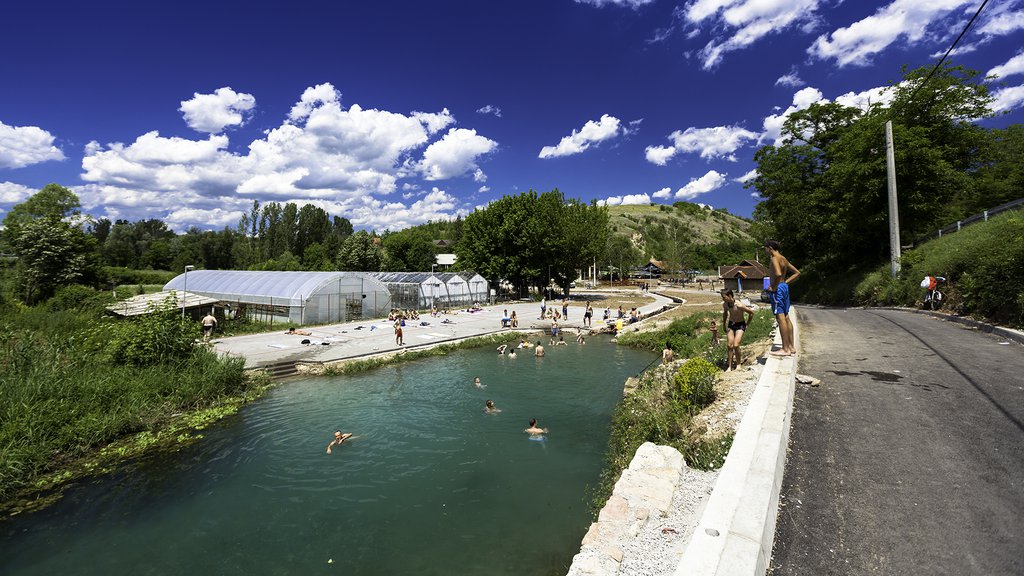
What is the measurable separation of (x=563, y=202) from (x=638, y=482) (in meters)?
47.5

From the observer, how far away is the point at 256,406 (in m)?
14.0

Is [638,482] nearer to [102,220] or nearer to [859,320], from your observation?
[859,320]

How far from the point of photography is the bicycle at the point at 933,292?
50.0 feet

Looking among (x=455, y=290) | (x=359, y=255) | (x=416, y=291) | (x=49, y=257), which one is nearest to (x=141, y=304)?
(x=49, y=257)

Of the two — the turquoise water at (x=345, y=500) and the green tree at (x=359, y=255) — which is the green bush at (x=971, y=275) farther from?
the green tree at (x=359, y=255)

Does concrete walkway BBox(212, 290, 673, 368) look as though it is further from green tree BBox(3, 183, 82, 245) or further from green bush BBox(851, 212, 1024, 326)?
green tree BBox(3, 183, 82, 245)

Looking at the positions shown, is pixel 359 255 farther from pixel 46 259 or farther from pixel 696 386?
pixel 696 386

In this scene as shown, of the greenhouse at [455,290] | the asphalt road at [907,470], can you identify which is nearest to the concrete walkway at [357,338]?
the greenhouse at [455,290]

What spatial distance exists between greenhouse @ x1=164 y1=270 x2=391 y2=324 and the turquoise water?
46.0 ft

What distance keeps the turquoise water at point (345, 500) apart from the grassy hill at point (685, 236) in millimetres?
73491

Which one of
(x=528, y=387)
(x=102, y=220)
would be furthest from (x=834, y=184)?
(x=102, y=220)

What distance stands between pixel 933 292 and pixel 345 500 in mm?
21347

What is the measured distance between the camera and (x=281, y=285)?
93.3 feet

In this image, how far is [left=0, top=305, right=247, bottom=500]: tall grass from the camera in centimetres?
939
